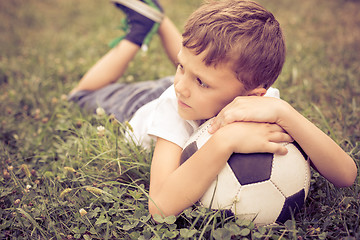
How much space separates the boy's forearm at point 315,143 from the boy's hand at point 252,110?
0.04m

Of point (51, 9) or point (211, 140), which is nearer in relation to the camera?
point (211, 140)

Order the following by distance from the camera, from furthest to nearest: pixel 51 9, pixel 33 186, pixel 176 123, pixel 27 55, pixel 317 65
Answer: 1. pixel 51 9
2. pixel 27 55
3. pixel 317 65
4. pixel 33 186
5. pixel 176 123

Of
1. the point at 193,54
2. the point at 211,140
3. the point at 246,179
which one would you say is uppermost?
the point at 193,54

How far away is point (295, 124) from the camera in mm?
1621

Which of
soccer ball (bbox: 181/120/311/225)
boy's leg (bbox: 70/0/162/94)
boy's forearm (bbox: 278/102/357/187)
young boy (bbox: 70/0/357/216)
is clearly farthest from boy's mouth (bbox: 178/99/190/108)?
boy's leg (bbox: 70/0/162/94)

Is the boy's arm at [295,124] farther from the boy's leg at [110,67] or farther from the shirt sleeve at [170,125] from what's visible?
the boy's leg at [110,67]

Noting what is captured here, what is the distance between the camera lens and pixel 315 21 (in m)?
5.09

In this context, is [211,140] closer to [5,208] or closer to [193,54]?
[193,54]

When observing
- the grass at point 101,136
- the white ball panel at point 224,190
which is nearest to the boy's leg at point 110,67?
the grass at point 101,136

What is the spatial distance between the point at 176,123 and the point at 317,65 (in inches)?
99.8

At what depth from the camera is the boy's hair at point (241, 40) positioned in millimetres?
1631

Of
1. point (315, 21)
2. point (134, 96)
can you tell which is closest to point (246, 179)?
point (134, 96)

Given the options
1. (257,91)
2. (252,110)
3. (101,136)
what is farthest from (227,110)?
(101,136)

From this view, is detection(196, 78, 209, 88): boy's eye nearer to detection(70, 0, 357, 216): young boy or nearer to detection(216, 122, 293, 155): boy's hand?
detection(70, 0, 357, 216): young boy
